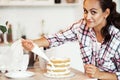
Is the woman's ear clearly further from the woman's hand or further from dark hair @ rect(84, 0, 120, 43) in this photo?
the woman's hand

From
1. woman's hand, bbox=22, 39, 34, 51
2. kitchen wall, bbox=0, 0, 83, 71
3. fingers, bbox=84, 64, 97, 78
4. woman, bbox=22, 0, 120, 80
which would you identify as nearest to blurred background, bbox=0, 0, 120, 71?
kitchen wall, bbox=0, 0, 83, 71

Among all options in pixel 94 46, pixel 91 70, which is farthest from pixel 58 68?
pixel 94 46

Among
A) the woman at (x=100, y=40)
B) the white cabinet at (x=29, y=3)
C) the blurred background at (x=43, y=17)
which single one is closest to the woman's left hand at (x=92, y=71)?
the woman at (x=100, y=40)

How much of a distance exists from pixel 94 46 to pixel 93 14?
241 millimetres

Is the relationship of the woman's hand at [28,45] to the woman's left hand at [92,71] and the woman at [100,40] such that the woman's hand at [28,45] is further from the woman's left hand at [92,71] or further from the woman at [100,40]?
the woman's left hand at [92,71]

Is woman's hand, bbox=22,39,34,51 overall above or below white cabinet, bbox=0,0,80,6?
below

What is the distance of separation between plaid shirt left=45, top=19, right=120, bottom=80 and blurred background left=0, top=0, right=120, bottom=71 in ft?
3.78

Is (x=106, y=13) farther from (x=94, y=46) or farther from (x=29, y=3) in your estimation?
(x=29, y=3)

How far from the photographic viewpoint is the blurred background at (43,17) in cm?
354

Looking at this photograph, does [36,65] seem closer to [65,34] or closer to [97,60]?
[65,34]

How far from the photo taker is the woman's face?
2.04 metres

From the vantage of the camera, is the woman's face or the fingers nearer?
the fingers

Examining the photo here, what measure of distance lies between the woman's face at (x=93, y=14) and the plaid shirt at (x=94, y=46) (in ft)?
0.36

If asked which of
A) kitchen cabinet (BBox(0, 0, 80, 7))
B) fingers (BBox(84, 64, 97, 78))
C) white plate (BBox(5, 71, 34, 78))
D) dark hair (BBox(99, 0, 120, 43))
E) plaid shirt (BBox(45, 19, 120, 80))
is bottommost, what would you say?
white plate (BBox(5, 71, 34, 78))
